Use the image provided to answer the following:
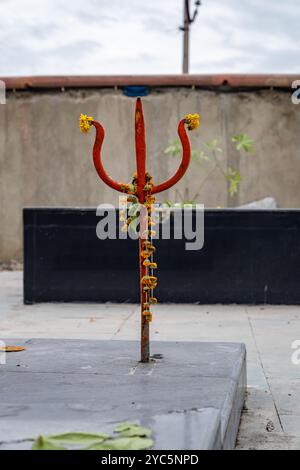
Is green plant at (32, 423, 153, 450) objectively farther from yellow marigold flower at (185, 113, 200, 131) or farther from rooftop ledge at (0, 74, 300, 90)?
rooftop ledge at (0, 74, 300, 90)

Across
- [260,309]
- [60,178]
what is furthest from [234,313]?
[60,178]

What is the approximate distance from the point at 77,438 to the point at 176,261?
6643 mm

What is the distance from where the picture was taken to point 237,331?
7840mm

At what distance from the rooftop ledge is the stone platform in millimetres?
9101

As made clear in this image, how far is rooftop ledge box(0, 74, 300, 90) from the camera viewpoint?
45.2ft

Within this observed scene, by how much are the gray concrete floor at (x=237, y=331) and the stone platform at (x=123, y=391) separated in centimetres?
27

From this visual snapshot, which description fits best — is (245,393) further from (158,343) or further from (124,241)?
(124,241)

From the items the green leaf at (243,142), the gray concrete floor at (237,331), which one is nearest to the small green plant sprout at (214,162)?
the green leaf at (243,142)

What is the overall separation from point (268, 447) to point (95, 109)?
10.8 meters

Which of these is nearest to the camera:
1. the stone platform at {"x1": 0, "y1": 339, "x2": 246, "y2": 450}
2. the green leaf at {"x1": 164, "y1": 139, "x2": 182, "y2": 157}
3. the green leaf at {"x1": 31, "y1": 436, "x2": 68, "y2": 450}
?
the green leaf at {"x1": 31, "y1": 436, "x2": 68, "y2": 450}

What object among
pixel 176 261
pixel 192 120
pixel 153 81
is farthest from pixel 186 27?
pixel 192 120

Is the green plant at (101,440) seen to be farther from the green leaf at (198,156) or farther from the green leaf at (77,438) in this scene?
the green leaf at (198,156)

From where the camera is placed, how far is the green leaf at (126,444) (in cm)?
289

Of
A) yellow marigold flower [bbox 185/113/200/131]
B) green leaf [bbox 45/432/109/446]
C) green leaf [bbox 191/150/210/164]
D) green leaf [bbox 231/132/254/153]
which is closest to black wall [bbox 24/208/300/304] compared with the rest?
green leaf [bbox 191/150/210/164]
